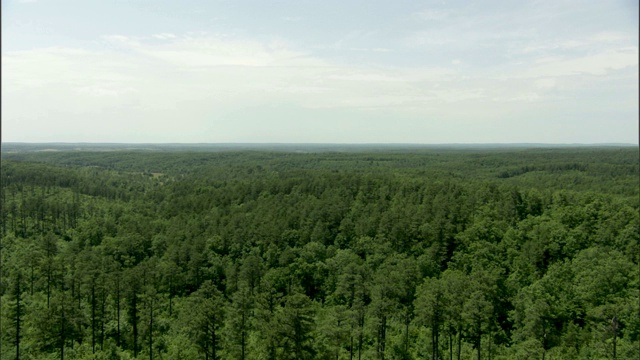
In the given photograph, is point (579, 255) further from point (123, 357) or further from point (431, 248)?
point (123, 357)

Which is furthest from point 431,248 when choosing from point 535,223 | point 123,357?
point 123,357

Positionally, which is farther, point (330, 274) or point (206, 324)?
point (330, 274)

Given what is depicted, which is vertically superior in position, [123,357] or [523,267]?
[523,267]

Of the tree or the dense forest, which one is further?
the dense forest

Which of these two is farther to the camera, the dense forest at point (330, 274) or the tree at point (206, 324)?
the dense forest at point (330, 274)

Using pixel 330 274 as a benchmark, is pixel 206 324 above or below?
above

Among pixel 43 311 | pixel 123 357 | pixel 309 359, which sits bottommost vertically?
pixel 123 357

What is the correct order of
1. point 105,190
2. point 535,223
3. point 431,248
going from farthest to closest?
point 105,190, point 535,223, point 431,248

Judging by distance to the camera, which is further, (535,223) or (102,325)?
(535,223)
